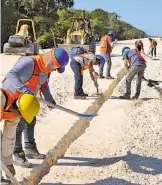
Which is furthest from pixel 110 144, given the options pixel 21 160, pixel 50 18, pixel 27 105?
pixel 50 18

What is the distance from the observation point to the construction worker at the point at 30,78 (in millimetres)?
→ 5566

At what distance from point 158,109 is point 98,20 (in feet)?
125

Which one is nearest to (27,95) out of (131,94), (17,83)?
(17,83)

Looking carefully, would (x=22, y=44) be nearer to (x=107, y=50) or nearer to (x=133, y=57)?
(x=107, y=50)

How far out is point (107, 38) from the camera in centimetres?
1438

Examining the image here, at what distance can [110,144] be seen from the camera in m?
7.54

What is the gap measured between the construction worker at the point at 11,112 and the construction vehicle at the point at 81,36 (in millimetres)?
17384

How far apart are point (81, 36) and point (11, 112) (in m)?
18.5

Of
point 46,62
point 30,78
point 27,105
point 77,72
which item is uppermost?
point 46,62

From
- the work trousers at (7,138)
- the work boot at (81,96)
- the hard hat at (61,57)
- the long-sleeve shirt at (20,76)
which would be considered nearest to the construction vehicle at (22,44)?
the work boot at (81,96)

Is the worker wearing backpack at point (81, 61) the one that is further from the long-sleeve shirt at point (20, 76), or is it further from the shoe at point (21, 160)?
the shoe at point (21, 160)

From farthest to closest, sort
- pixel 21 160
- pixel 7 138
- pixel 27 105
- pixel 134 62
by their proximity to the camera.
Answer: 1. pixel 134 62
2. pixel 21 160
3. pixel 7 138
4. pixel 27 105

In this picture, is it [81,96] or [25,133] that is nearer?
[25,133]

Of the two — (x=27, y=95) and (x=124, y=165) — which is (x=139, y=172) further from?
(x=27, y=95)
